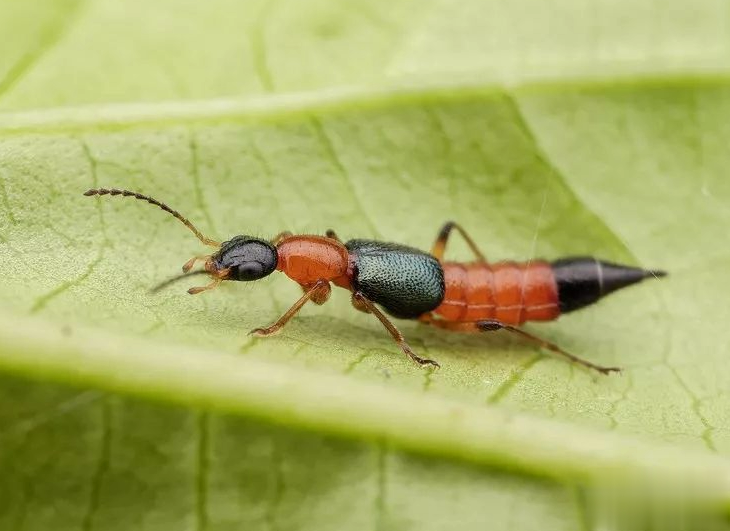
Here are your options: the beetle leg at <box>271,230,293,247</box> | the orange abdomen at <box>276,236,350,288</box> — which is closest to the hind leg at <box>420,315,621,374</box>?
the orange abdomen at <box>276,236,350,288</box>

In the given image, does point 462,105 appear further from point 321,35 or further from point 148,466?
point 148,466

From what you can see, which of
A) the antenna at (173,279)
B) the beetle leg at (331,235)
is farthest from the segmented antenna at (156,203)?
the beetle leg at (331,235)

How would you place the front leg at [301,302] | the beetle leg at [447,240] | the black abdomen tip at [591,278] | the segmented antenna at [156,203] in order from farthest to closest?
the beetle leg at [447,240]
the black abdomen tip at [591,278]
the segmented antenna at [156,203]
the front leg at [301,302]

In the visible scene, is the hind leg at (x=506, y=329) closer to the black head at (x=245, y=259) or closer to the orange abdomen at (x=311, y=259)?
the orange abdomen at (x=311, y=259)

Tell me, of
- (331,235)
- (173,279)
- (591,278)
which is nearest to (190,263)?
(173,279)

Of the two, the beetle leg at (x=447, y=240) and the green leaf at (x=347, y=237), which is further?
the beetle leg at (x=447, y=240)

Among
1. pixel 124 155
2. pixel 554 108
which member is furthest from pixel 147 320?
pixel 554 108

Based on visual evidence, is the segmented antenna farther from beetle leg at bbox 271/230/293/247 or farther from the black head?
beetle leg at bbox 271/230/293/247
